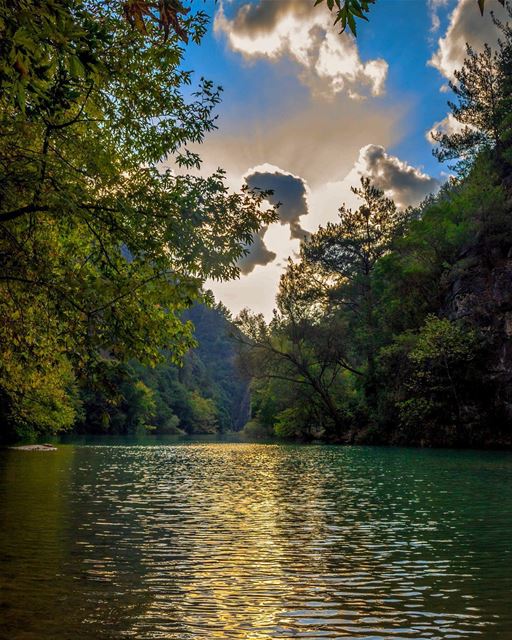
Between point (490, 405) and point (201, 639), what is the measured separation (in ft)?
127

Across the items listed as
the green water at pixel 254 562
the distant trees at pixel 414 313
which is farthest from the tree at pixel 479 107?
the green water at pixel 254 562

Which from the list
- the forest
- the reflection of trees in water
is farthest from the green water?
the forest

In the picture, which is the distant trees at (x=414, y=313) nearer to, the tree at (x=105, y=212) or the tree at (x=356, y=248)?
the tree at (x=356, y=248)

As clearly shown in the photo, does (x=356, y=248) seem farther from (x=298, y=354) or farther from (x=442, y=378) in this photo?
(x=442, y=378)

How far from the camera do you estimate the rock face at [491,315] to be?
128 ft

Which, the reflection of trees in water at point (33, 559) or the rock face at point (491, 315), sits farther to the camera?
the rock face at point (491, 315)

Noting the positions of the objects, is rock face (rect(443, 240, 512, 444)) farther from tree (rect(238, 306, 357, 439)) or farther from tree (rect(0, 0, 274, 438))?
tree (rect(0, 0, 274, 438))

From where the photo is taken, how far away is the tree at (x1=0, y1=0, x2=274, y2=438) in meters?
8.73

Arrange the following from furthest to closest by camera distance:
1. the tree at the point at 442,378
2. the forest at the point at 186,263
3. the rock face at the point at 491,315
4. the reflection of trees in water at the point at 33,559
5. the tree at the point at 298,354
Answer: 1. the tree at the point at 298,354
2. the tree at the point at 442,378
3. the rock face at the point at 491,315
4. the forest at the point at 186,263
5. the reflection of trees in water at the point at 33,559

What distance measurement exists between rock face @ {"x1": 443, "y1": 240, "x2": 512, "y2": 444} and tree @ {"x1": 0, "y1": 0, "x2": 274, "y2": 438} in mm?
30552

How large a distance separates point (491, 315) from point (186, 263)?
1353 inches

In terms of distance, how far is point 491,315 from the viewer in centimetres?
4138

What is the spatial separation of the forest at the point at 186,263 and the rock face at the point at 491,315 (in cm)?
15

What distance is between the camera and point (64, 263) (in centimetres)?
1292
